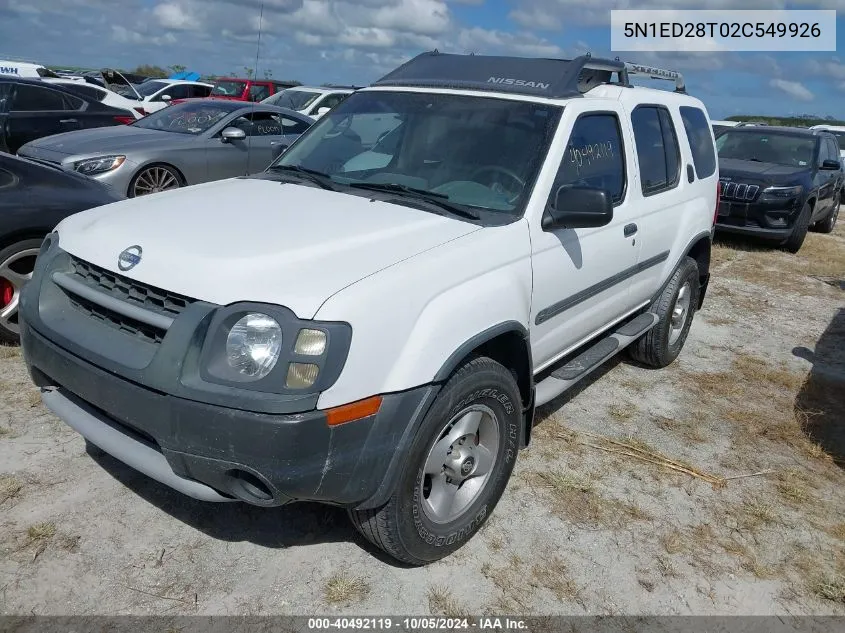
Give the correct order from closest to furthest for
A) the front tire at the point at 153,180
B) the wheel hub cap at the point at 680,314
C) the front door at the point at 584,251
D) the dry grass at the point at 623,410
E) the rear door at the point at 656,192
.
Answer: the front door at the point at 584,251
the rear door at the point at 656,192
the dry grass at the point at 623,410
the wheel hub cap at the point at 680,314
the front tire at the point at 153,180

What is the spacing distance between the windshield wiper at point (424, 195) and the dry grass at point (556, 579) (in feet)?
5.15

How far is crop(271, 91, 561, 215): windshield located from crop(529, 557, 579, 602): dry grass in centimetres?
159

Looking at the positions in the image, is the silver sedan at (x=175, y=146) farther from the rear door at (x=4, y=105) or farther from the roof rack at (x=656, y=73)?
the roof rack at (x=656, y=73)

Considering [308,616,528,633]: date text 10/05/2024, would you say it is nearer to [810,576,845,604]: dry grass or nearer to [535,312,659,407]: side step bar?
[535,312,659,407]: side step bar

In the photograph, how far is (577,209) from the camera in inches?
129

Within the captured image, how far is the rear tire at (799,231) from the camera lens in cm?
1045

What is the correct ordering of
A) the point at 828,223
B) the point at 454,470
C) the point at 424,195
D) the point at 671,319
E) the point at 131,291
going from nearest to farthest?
1. the point at 131,291
2. the point at 454,470
3. the point at 424,195
4. the point at 671,319
5. the point at 828,223

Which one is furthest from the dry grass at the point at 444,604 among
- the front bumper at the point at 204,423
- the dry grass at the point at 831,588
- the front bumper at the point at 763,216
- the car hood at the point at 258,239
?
the front bumper at the point at 763,216

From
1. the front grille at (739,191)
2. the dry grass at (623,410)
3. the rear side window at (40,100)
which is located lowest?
the dry grass at (623,410)

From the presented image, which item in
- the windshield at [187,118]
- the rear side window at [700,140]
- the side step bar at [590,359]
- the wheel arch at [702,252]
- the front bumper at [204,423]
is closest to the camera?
the front bumper at [204,423]

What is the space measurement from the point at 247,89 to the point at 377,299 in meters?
17.4

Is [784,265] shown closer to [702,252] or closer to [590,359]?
[702,252]

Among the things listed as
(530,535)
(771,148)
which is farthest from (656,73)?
(771,148)

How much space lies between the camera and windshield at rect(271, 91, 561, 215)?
3.47m
